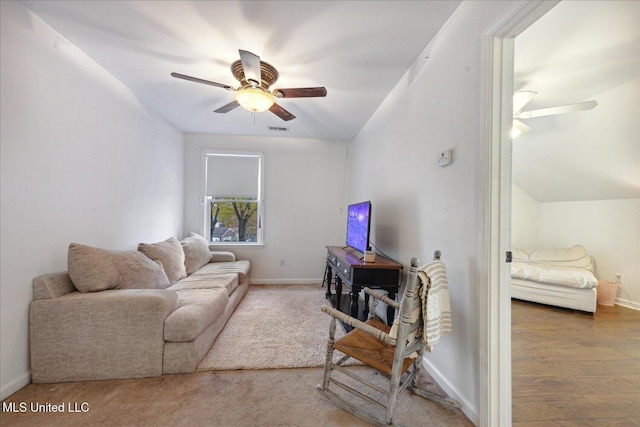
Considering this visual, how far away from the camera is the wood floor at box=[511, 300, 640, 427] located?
1389mm

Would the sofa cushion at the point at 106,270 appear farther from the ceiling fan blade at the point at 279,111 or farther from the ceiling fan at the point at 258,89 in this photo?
the ceiling fan blade at the point at 279,111

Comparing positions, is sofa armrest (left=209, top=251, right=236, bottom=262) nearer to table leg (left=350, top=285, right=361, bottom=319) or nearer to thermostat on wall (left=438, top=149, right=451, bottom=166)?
table leg (left=350, top=285, right=361, bottom=319)

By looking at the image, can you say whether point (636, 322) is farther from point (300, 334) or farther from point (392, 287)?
point (300, 334)

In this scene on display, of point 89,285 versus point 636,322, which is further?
point 636,322

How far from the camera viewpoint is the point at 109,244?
7.75 feet

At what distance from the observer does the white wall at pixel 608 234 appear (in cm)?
303

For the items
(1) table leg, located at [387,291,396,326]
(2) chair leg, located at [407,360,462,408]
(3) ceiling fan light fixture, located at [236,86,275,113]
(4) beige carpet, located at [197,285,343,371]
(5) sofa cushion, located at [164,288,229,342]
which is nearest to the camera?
(2) chair leg, located at [407,360,462,408]

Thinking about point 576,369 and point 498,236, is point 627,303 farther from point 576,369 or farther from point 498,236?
point 498,236

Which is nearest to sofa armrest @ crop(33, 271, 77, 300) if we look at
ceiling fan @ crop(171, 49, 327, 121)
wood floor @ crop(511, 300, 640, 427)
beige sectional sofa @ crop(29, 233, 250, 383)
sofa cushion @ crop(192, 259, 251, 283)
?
beige sectional sofa @ crop(29, 233, 250, 383)

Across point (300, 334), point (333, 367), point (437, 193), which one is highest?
point (437, 193)

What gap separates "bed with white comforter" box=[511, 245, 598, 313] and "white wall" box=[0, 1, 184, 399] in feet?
15.2

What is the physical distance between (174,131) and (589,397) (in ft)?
16.8

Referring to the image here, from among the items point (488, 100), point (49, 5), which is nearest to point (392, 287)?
point (488, 100)

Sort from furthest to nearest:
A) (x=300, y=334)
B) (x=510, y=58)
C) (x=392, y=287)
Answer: (x=300, y=334)
(x=392, y=287)
(x=510, y=58)
